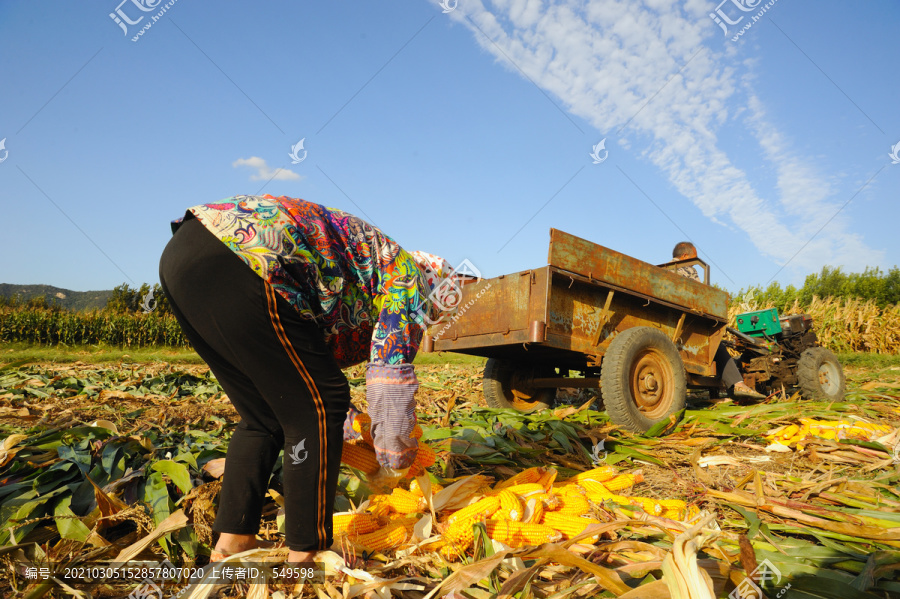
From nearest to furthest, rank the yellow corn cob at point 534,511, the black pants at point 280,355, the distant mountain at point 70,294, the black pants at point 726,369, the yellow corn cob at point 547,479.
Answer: the black pants at point 280,355 → the yellow corn cob at point 534,511 → the yellow corn cob at point 547,479 → the black pants at point 726,369 → the distant mountain at point 70,294

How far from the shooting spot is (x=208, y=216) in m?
1.70

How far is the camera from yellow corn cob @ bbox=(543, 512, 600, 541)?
227 centimetres

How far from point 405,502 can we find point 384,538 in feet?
1.08

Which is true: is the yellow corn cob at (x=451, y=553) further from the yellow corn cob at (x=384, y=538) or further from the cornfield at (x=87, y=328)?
the cornfield at (x=87, y=328)

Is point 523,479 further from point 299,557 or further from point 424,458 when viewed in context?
point 299,557

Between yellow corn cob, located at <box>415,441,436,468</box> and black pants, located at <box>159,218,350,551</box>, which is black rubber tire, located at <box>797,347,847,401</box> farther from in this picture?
black pants, located at <box>159,218,350,551</box>

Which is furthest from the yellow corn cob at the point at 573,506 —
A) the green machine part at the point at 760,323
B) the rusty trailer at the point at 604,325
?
the green machine part at the point at 760,323

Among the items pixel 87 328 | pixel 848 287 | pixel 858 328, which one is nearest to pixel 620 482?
pixel 858 328

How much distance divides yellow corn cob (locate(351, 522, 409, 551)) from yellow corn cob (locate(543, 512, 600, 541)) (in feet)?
2.23

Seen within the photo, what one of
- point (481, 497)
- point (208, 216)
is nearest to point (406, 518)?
point (481, 497)

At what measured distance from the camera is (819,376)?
658 cm

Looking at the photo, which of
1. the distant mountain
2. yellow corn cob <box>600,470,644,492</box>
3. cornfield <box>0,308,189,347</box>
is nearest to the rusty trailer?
yellow corn cob <box>600,470,644,492</box>

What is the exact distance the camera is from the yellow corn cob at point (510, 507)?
7.42 ft

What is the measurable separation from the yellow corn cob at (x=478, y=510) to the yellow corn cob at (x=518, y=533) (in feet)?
0.23
